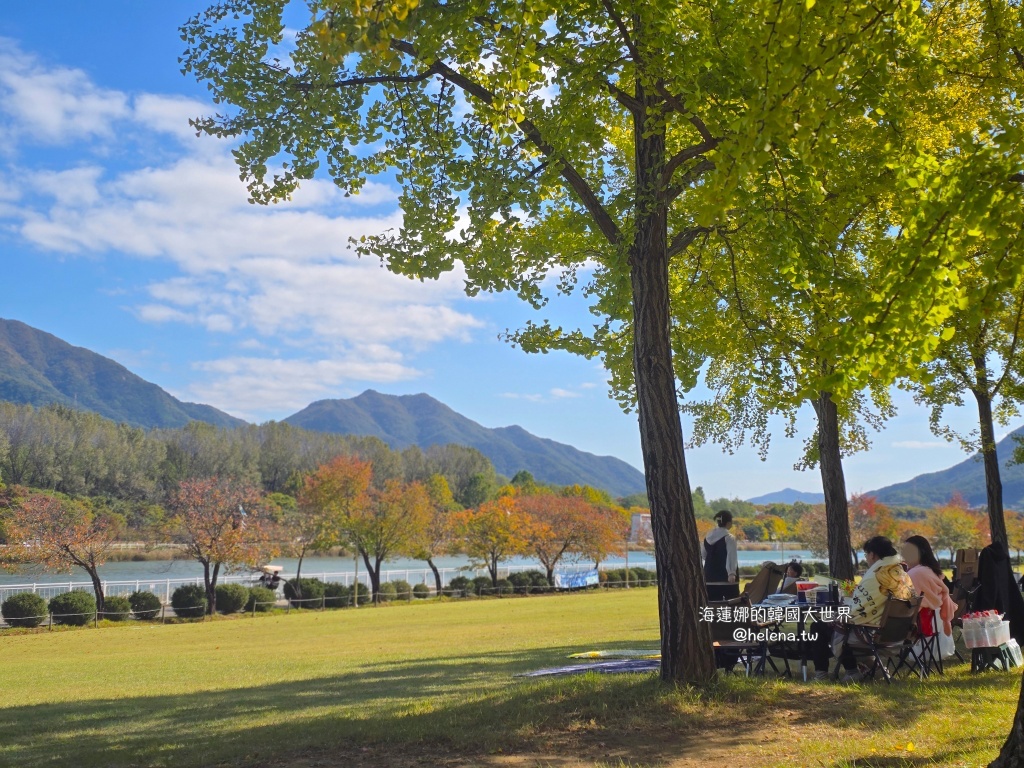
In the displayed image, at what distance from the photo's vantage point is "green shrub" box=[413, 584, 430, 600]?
48.4 metres

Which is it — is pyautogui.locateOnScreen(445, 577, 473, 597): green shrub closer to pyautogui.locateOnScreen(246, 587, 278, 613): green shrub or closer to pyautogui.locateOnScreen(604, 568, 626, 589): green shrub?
pyautogui.locateOnScreen(604, 568, 626, 589): green shrub

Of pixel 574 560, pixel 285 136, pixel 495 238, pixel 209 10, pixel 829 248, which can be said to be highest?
pixel 209 10

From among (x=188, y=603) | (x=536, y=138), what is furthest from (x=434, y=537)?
(x=536, y=138)

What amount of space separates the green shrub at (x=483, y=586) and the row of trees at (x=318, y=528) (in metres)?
0.72

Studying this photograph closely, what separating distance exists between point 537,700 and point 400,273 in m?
4.76

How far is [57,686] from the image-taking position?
14133 mm

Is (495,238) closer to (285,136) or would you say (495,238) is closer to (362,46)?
(285,136)

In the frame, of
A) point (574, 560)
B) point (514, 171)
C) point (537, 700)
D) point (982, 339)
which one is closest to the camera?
point (537, 700)

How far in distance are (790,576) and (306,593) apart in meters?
32.5

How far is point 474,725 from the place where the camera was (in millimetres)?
6660

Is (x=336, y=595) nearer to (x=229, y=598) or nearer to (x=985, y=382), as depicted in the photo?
(x=229, y=598)

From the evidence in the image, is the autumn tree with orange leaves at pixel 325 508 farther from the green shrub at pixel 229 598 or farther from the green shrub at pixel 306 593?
the green shrub at pixel 229 598

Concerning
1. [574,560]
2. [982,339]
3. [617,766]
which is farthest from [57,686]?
[574,560]

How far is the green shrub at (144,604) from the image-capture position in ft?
112
